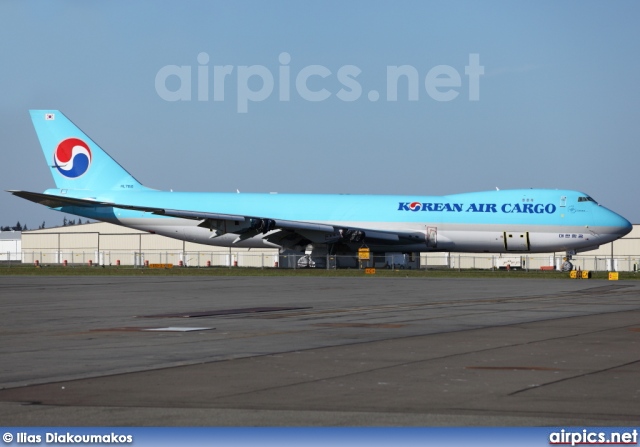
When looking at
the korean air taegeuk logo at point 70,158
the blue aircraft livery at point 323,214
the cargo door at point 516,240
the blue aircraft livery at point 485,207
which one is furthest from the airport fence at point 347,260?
the korean air taegeuk logo at point 70,158

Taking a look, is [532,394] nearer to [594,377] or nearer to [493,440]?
[594,377]

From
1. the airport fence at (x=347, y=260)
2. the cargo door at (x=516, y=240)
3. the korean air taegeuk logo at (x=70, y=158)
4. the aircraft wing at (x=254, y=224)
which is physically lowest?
the airport fence at (x=347, y=260)

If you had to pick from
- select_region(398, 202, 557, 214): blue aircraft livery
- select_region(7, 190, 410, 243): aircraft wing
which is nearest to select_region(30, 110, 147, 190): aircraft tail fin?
select_region(7, 190, 410, 243): aircraft wing

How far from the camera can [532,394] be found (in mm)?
10914

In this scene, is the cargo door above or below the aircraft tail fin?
below

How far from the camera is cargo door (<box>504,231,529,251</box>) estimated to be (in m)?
60.9

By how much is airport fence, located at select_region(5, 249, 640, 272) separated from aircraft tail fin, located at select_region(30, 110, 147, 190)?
6.55 meters

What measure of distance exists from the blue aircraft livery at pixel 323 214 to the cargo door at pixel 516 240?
0.06 meters

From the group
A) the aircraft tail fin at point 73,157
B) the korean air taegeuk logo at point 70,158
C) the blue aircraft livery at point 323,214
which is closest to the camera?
the blue aircraft livery at point 323,214

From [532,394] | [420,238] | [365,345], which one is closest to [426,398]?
[532,394]

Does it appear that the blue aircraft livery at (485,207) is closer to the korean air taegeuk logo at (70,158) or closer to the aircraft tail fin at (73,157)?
the aircraft tail fin at (73,157)

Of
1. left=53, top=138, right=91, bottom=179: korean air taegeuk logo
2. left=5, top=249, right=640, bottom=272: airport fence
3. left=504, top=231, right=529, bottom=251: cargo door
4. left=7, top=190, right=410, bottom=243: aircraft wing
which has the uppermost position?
left=53, top=138, right=91, bottom=179: korean air taegeuk logo

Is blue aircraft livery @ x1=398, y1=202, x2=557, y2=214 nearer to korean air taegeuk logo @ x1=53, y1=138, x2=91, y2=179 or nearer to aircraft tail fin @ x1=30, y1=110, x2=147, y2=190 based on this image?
aircraft tail fin @ x1=30, y1=110, x2=147, y2=190

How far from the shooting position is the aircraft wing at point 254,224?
60719mm
